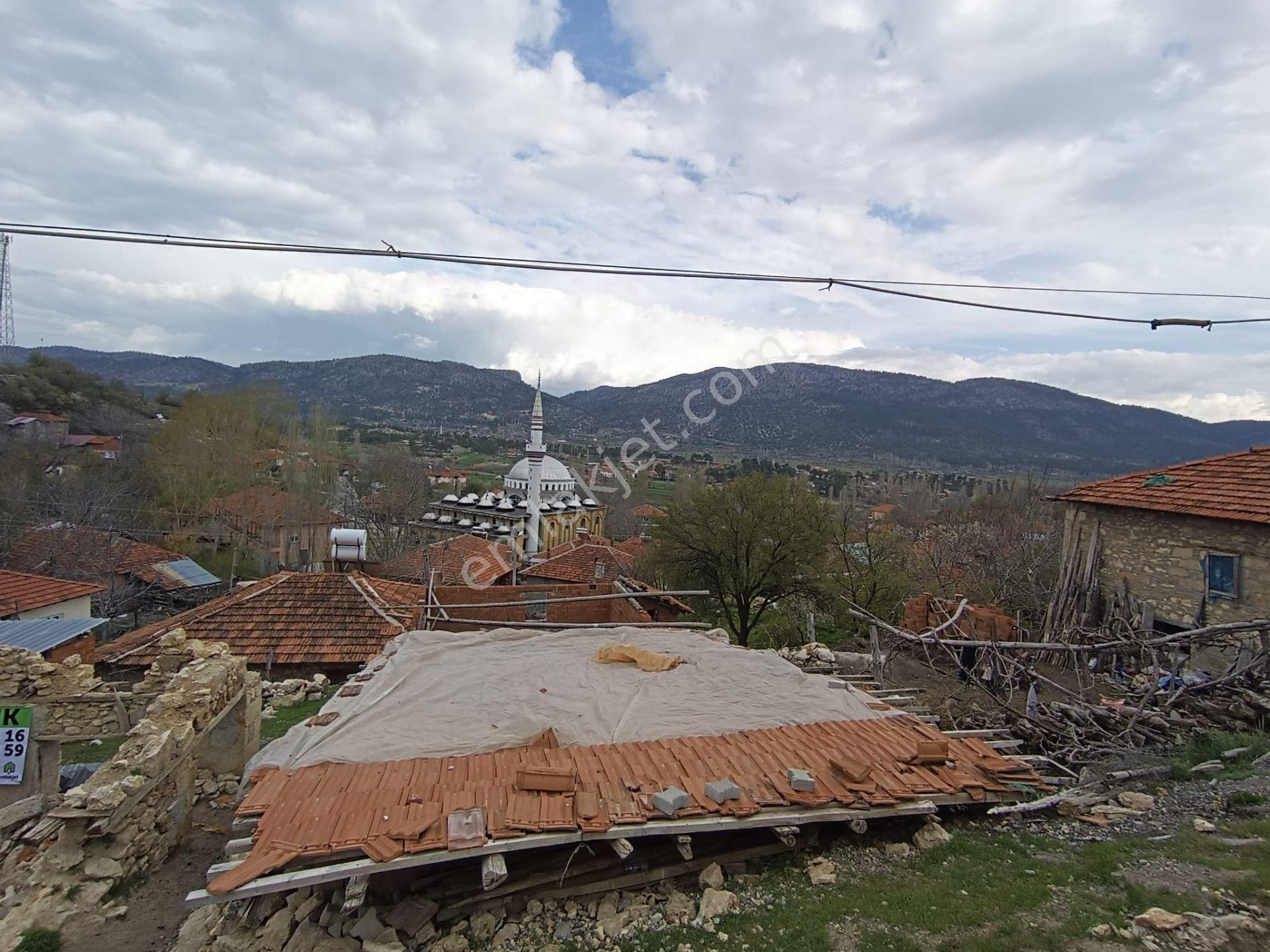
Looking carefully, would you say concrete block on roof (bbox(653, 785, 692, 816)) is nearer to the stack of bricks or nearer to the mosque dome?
the stack of bricks

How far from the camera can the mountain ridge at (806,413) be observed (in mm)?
91312

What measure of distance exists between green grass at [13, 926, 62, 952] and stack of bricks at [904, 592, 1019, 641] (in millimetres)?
10250

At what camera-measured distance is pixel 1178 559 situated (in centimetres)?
1047

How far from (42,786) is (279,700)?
156 inches

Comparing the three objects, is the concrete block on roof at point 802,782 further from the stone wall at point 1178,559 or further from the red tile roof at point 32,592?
the red tile roof at point 32,592

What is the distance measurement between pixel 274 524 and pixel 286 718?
87.4 ft

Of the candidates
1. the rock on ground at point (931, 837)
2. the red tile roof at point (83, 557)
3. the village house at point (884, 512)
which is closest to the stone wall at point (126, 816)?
the rock on ground at point (931, 837)

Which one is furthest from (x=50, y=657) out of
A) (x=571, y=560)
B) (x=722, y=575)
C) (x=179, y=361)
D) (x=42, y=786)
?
(x=179, y=361)

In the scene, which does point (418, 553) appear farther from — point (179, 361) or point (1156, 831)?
point (179, 361)

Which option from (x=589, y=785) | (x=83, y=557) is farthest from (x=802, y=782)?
(x=83, y=557)

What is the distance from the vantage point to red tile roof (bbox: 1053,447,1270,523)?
9.59 meters

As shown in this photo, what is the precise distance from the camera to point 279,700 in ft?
36.3

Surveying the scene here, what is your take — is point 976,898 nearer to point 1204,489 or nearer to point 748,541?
point 1204,489

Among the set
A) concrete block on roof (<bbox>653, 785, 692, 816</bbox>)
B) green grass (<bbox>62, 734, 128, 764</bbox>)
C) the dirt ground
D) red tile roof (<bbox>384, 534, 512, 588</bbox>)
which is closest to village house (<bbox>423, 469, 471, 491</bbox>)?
red tile roof (<bbox>384, 534, 512, 588</bbox>)
